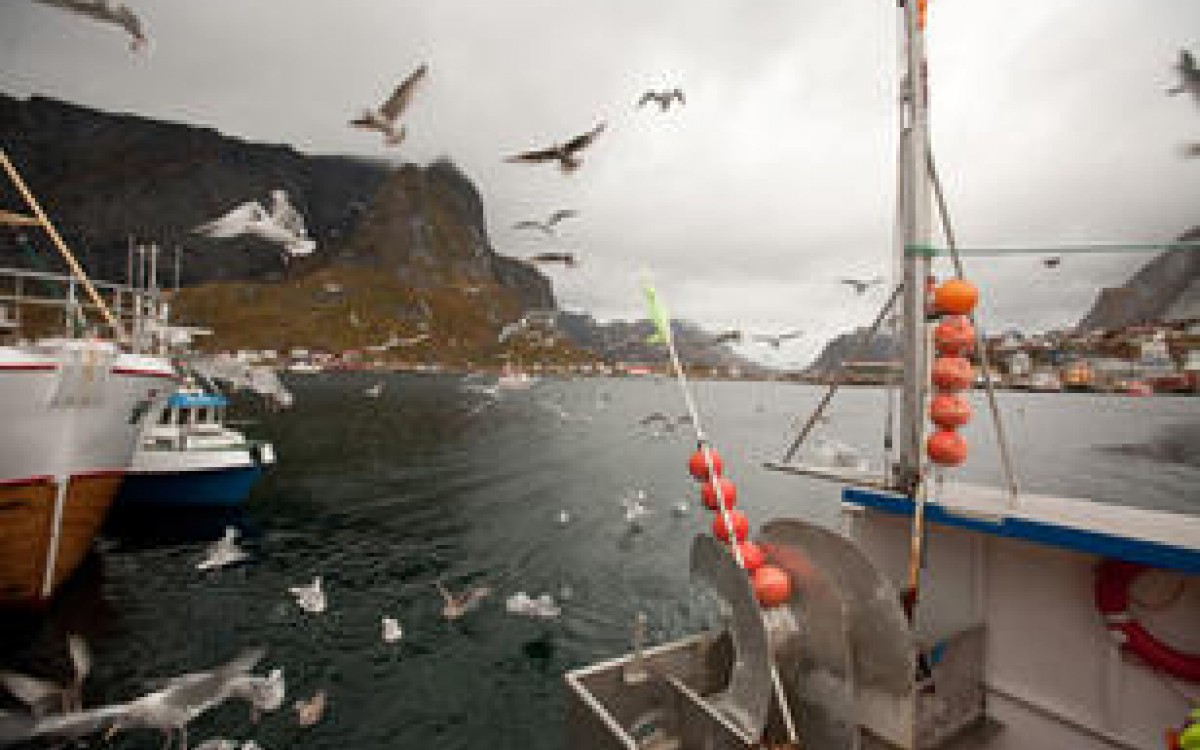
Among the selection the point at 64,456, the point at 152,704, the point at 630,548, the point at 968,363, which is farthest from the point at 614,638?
the point at 64,456

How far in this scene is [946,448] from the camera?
438 cm

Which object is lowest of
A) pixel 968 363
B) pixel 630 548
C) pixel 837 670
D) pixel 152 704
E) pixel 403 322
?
pixel 630 548

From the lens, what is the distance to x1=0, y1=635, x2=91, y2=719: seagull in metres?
8.60

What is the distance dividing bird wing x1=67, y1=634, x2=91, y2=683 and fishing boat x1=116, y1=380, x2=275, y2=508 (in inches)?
368

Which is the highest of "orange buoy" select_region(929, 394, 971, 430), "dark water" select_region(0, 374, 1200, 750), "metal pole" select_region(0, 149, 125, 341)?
"metal pole" select_region(0, 149, 125, 341)

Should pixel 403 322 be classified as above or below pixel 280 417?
above

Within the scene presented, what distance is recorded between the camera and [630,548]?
19.2 m

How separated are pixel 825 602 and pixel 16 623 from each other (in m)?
16.6

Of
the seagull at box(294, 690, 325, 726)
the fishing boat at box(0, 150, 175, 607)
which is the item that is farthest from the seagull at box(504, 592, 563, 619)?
the fishing boat at box(0, 150, 175, 607)

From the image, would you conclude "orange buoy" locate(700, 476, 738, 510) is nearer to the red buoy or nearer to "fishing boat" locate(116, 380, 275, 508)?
the red buoy

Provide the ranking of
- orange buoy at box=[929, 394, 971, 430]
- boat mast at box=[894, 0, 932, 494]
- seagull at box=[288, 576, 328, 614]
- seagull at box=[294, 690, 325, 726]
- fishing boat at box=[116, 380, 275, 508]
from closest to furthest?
orange buoy at box=[929, 394, 971, 430] → boat mast at box=[894, 0, 932, 494] → seagull at box=[294, 690, 325, 726] → seagull at box=[288, 576, 328, 614] → fishing boat at box=[116, 380, 275, 508]

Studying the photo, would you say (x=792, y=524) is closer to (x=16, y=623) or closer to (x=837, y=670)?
(x=837, y=670)

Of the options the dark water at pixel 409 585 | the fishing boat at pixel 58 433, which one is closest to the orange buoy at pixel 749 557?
the dark water at pixel 409 585

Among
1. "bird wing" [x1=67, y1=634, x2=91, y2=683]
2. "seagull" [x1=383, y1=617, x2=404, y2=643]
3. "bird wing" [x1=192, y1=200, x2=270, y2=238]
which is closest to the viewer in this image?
"bird wing" [x1=67, y1=634, x2=91, y2=683]
